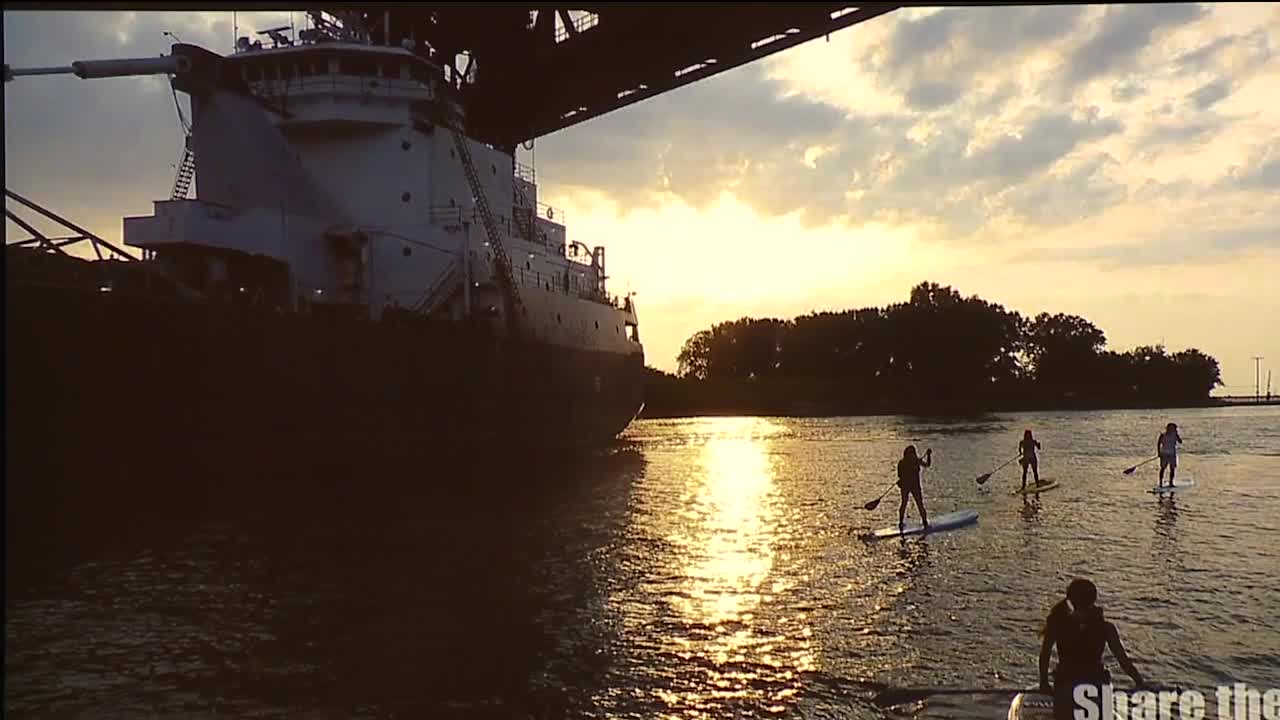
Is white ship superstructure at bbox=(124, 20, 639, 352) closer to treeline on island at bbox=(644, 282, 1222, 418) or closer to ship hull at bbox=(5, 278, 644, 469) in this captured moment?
ship hull at bbox=(5, 278, 644, 469)

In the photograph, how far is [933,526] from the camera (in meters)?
18.7

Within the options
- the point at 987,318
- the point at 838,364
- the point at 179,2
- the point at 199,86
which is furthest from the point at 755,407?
the point at 179,2

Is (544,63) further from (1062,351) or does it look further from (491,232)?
(1062,351)

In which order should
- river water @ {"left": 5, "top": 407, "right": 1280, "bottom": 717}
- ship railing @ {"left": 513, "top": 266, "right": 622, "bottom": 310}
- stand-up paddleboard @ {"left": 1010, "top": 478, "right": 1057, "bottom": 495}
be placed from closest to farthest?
river water @ {"left": 5, "top": 407, "right": 1280, "bottom": 717} → stand-up paddleboard @ {"left": 1010, "top": 478, "right": 1057, "bottom": 495} → ship railing @ {"left": 513, "top": 266, "right": 622, "bottom": 310}

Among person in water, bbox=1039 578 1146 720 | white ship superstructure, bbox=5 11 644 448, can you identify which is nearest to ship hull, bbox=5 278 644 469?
white ship superstructure, bbox=5 11 644 448

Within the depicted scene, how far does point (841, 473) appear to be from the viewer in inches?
1337

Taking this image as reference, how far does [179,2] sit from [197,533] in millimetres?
17521

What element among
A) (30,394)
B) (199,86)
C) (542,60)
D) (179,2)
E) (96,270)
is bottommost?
Answer: (30,394)

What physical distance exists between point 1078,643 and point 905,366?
451 ft

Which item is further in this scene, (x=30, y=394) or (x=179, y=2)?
(x=30, y=394)

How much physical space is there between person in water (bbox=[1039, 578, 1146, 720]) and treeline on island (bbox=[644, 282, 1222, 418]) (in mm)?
110442

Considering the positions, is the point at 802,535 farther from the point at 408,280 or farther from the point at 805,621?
the point at 408,280

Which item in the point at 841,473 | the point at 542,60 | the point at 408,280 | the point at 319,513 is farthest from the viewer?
the point at 542,60

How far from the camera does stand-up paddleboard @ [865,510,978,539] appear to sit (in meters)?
18.0
